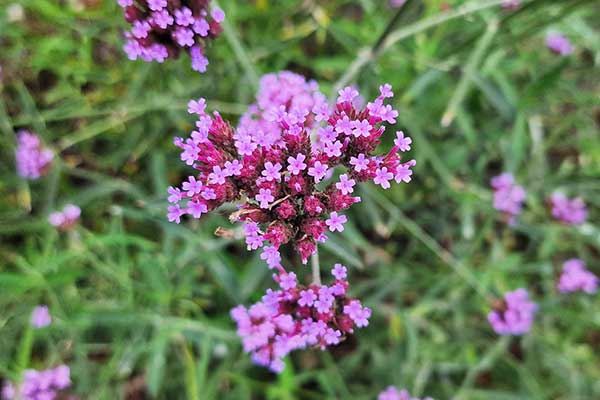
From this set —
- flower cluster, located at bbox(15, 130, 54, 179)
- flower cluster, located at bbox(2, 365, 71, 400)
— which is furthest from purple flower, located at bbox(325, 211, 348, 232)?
flower cluster, located at bbox(15, 130, 54, 179)

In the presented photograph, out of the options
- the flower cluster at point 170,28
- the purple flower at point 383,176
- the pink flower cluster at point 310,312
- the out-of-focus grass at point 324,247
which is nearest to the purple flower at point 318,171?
the purple flower at point 383,176

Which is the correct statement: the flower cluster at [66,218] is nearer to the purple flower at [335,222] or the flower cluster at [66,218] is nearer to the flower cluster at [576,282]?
the purple flower at [335,222]

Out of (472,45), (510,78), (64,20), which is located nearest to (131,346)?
(64,20)

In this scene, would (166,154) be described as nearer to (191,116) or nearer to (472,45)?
(191,116)

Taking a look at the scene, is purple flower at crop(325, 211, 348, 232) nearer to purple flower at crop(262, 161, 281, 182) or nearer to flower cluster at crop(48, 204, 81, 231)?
purple flower at crop(262, 161, 281, 182)

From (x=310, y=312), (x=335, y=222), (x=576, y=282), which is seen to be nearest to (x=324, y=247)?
(x=310, y=312)

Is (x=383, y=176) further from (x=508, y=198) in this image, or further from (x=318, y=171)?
(x=508, y=198)
